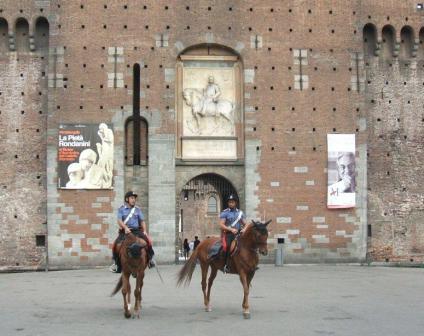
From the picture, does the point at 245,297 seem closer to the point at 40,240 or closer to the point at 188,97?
the point at 188,97

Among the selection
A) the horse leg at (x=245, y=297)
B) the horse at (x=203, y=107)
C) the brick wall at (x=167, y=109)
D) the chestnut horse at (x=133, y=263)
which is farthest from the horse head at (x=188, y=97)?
the horse leg at (x=245, y=297)

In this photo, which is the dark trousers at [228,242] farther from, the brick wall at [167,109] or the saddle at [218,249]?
the brick wall at [167,109]

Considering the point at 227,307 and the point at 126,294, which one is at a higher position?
the point at 126,294

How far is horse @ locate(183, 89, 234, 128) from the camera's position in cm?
2412

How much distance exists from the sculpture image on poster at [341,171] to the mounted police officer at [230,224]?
1291 cm

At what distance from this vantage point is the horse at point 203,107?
79.2 ft

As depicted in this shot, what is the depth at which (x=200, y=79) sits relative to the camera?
2447 centimetres

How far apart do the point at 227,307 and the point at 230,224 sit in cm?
146

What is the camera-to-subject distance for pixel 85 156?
23.3 metres

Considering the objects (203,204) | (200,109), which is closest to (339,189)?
(200,109)

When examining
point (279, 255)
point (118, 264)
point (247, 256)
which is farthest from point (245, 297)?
point (279, 255)

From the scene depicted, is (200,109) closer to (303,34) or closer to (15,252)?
(303,34)

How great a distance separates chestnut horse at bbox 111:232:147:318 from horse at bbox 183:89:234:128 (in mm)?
13783

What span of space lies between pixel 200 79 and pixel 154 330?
16338 millimetres
